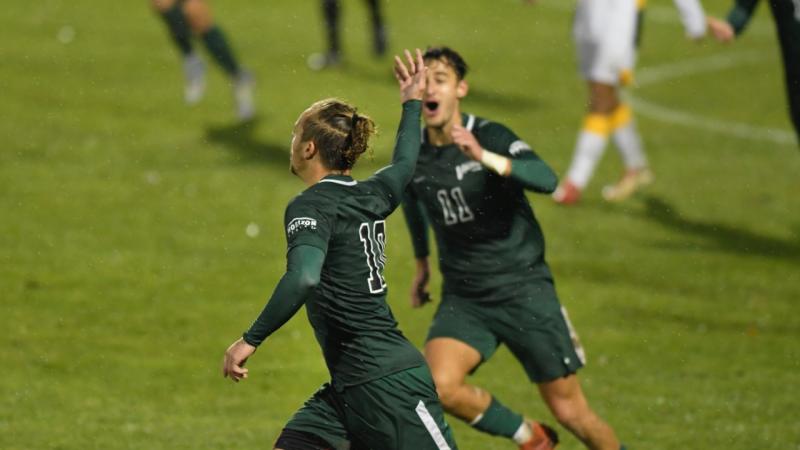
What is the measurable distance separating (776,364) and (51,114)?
961 centimetres

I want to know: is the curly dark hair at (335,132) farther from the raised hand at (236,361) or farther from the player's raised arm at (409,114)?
the raised hand at (236,361)

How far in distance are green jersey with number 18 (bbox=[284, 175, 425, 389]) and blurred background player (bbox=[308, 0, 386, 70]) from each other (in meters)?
13.3

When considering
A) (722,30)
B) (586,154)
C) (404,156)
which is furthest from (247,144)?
(404,156)

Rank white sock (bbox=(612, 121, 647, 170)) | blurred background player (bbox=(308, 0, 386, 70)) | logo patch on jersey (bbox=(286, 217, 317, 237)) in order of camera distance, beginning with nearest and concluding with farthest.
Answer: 1. logo patch on jersey (bbox=(286, 217, 317, 237))
2. white sock (bbox=(612, 121, 647, 170))
3. blurred background player (bbox=(308, 0, 386, 70))

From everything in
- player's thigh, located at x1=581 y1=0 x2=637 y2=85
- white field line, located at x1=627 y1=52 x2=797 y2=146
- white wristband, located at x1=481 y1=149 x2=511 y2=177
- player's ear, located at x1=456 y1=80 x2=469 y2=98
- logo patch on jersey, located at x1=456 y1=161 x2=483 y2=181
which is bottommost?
white field line, located at x1=627 y1=52 x2=797 y2=146

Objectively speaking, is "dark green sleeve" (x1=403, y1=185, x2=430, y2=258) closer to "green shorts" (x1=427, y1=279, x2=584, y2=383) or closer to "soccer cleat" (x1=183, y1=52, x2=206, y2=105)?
"green shorts" (x1=427, y1=279, x2=584, y2=383)

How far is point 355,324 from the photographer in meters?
6.05

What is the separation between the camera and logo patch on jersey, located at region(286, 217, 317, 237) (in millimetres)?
5656

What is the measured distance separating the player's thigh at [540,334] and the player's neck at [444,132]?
90 cm

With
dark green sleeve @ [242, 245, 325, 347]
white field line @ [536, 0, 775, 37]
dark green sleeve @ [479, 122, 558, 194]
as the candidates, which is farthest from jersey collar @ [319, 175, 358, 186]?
white field line @ [536, 0, 775, 37]

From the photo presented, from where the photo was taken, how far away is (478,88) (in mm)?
19281

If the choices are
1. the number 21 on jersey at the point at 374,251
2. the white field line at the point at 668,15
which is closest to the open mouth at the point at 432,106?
the number 21 on jersey at the point at 374,251

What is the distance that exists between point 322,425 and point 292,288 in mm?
896

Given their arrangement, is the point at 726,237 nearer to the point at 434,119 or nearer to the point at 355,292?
the point at 434,119
